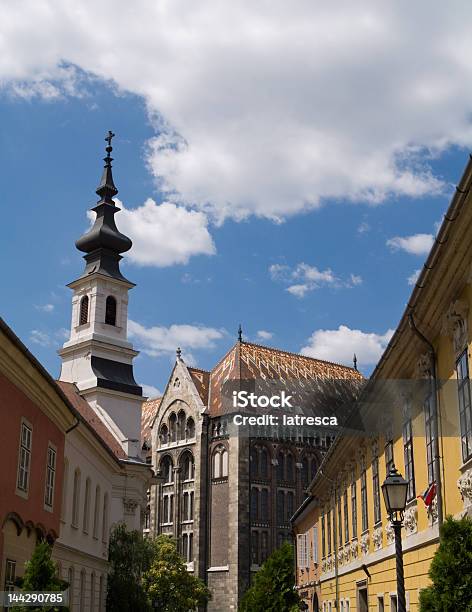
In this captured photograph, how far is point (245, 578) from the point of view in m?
66.8

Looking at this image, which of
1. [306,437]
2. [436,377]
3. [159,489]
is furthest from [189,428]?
[436,377]

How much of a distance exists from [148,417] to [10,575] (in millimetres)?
67218

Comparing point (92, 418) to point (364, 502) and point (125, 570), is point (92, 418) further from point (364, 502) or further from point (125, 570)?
point (364, 502)

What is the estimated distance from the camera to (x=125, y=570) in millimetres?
34812

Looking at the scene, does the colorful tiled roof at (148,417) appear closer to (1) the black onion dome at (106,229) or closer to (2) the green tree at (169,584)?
(2) the green tree at (169,584)

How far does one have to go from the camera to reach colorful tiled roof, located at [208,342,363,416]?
7631 centimetres

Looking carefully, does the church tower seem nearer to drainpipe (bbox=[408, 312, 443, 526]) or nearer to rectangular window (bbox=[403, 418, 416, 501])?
rectangular window (bbox=[403, 418, 416, 501])

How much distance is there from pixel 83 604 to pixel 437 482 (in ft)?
66.9

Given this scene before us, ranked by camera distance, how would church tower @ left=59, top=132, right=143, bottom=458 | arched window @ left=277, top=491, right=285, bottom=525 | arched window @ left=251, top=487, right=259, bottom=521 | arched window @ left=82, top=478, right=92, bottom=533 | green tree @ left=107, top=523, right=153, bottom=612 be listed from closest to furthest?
arched window @ left=82, top=478, right=92, bottom=533, green tree @ left=107, top=523, right=153, bottom=612, church tower @ left=59, top=132, right=143, bottom=458, arched window @ left=251, top=487, right=259, bottom=521, arched window @ left=277, top=491, right=285, bottom=525

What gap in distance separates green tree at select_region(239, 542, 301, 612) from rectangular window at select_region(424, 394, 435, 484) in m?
14.7

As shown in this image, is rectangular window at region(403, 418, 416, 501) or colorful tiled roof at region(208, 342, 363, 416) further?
colorful tiled roof at region(208, 342, 363, 416)

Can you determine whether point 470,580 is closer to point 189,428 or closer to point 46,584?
point 46,584

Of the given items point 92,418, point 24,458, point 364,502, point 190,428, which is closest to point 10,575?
point 24,458

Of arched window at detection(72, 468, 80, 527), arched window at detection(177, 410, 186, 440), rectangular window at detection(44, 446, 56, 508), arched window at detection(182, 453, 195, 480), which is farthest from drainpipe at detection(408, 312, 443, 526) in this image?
arched window at detection(177, 410, 186, 440)
